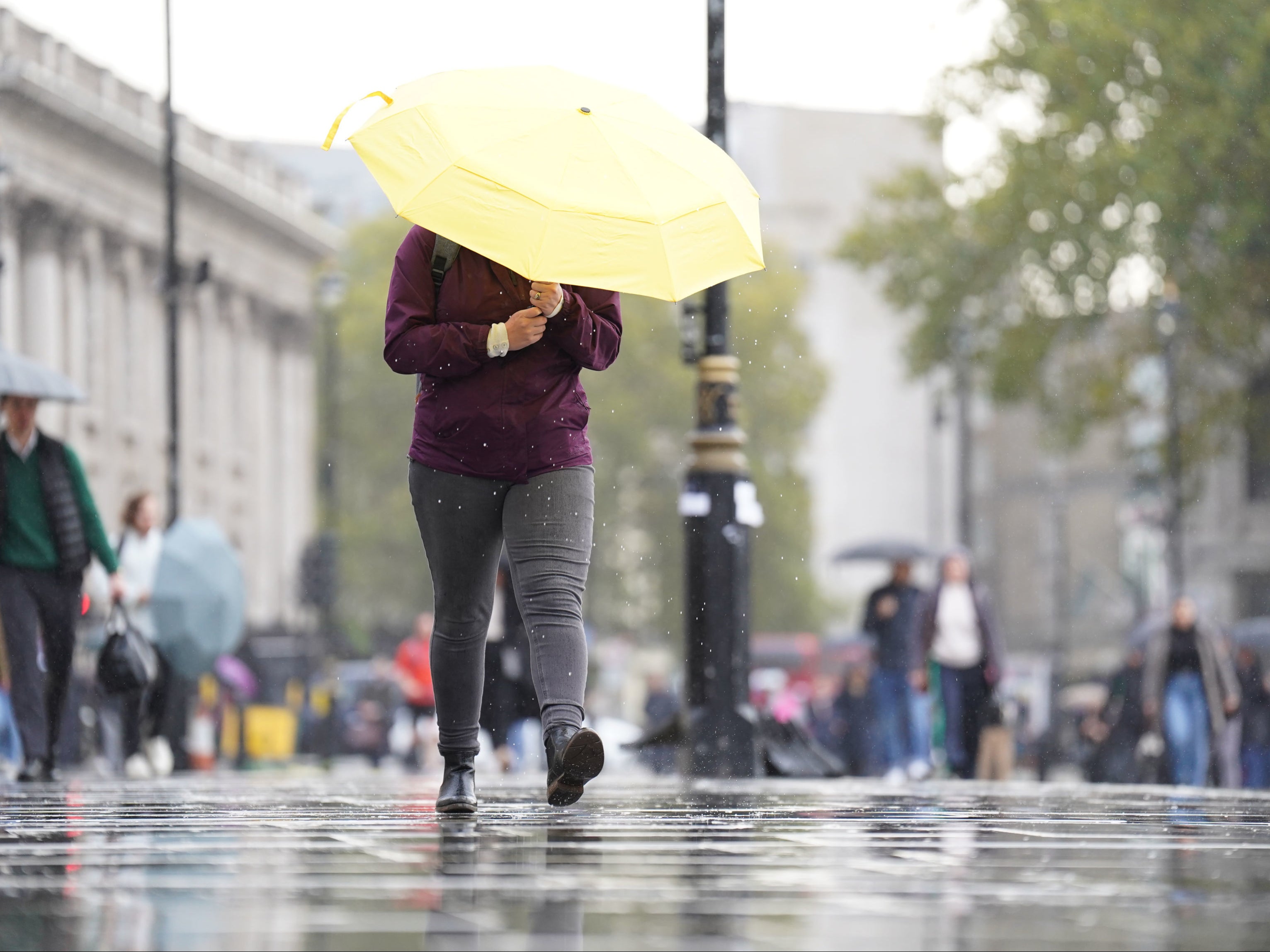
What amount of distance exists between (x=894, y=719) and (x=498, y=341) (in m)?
10.4

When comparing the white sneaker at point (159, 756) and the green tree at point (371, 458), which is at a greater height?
the green tree at point (371, 458)

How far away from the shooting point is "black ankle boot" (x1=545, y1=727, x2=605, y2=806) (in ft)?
19.5

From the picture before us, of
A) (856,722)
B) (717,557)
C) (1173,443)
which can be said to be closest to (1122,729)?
(856,722)

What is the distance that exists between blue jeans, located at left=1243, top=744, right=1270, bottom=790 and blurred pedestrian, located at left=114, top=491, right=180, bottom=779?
11.7m

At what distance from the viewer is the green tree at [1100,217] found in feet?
88.4

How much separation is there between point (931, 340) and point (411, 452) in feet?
89.4

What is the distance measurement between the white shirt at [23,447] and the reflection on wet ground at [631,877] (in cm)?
349

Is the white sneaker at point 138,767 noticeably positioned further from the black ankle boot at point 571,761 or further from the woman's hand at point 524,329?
the woman's hand at point 524,329

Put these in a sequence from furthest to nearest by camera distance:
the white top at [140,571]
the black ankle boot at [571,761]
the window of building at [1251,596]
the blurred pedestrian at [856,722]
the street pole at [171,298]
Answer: the window of building at [1251,596] → the blurred pedestrian at [856,722] → the street pole at [171,298] → the white top at [140,571] → the black ankle boot at [571,761]

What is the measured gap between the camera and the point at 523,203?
240 inches

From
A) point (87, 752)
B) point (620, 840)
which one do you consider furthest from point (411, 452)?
point (87, 752)

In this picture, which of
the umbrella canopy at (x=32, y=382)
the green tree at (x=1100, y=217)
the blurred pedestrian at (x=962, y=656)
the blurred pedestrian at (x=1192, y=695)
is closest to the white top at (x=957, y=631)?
the blurred pedestrian at (x=962, y=656)

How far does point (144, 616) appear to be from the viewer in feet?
44.0

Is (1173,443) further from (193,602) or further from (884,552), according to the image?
(193,602)
